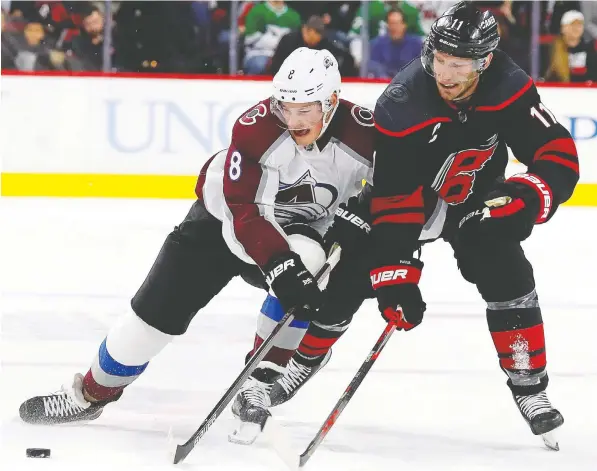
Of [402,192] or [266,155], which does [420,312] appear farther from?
[266,155]

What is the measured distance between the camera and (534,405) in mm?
2922

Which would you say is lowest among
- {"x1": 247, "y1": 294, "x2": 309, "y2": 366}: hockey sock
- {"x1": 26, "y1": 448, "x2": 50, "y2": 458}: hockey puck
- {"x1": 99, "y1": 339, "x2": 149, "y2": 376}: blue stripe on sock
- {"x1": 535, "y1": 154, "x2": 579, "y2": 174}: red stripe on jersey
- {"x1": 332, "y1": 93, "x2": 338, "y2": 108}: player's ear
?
{"x1": 26, "y1": 448, "x2": 50, "y2": 458}: hockey puck

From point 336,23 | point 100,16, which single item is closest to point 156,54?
point 100,16

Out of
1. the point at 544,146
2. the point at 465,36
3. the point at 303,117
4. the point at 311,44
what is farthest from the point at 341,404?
the point at 311,44

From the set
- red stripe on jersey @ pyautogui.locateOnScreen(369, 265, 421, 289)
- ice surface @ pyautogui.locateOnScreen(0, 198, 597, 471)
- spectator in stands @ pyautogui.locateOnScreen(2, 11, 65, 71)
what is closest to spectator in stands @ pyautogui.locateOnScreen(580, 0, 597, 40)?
ice surface @ pyautogui.locateOnScreen(0, 198, 597, 471)

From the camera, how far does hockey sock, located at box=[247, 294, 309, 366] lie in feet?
10.2

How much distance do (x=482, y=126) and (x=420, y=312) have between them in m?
0.46

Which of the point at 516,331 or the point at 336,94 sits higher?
the point at 336,94

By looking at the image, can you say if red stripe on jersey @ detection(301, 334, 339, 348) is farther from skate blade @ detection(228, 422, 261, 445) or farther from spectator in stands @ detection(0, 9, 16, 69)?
spectator in stands @ detection(0, 9, 16, 69)

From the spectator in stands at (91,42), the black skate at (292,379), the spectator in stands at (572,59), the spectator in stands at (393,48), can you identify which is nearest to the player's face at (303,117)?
the black skate at (292,379)

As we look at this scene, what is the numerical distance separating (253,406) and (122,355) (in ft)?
1.12

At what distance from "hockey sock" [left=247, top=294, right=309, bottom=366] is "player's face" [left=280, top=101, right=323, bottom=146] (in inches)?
19.3

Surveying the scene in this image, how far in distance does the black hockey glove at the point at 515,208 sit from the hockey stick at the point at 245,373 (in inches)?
14.8

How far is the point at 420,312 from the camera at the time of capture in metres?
2.86
